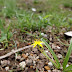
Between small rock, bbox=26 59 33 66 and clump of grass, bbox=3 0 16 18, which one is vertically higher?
clump of grass, bbox=3 0 16 18

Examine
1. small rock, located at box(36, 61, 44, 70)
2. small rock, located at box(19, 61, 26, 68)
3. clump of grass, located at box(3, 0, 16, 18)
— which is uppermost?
clump of grass, located at box(3, 0, 16, 18)

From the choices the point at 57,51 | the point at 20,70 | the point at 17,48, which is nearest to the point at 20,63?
the point at 20,70

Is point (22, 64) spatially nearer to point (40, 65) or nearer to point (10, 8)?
point (40, 65)

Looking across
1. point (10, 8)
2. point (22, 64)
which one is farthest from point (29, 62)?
point (10, 8)

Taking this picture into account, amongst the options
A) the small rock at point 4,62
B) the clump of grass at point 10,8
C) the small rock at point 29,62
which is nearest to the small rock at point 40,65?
the small rock at point 29,62

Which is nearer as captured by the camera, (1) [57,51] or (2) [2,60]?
(2) [2,60]

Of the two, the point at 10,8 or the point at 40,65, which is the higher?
the point at 10,8

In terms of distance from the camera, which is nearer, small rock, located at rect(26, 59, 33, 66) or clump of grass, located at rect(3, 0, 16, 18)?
small rock, located at rect(26, 59, 33, 66)

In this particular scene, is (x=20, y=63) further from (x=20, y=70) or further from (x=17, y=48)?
(x=17, y=48)

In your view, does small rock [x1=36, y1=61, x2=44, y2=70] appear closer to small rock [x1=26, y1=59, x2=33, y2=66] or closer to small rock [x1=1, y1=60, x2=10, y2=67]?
small rock [x1=26, y1=59, x2=33, y2=66]

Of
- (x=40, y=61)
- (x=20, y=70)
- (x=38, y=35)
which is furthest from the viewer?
(x=38, y=35)

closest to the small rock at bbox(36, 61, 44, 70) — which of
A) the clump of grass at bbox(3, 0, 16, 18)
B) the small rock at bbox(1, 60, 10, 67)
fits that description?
the small rock at bbox(1, 60, 10, 67)
